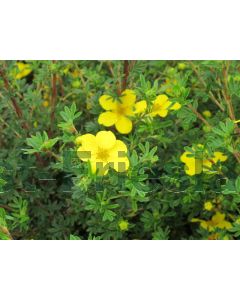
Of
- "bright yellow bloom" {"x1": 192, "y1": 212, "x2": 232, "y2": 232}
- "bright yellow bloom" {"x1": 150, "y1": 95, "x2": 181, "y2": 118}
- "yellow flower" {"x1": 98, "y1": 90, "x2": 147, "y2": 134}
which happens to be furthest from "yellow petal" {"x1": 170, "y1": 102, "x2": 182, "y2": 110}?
"bright yellow bloom" {"x1": 192, "y1": 212, "x2": 232, "y2": 232}

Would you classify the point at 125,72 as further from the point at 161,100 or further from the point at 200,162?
the point at 200,162

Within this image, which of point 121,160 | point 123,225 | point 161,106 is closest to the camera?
point 121,160

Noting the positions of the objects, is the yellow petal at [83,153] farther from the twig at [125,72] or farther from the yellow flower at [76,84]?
the yellow flower at [76,84]

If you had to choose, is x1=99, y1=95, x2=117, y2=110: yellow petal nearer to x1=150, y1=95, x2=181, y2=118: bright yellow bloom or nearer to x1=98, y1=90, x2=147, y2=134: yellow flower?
x1=98, y1=90, x2=147, y2=134: yellow flower

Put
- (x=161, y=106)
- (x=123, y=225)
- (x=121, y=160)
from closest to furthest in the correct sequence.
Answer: (x=121, y=160) → (x=123, y=225) → (x=161, y=106)

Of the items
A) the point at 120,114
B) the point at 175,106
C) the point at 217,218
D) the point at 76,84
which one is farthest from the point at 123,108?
the point at 217,218

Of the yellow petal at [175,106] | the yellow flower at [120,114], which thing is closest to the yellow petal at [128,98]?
the yellow flower at [120,114]

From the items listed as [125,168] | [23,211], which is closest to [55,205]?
[23,211]
